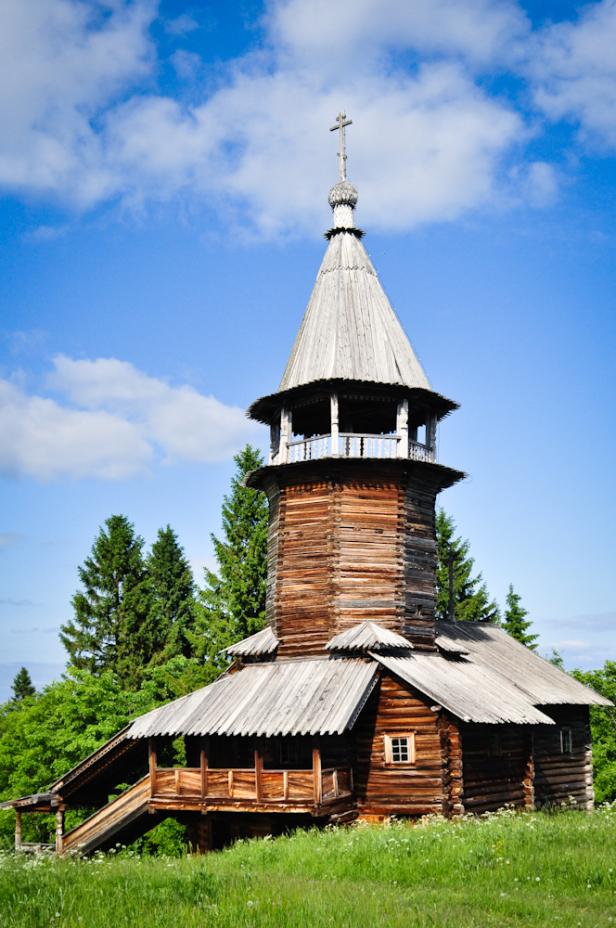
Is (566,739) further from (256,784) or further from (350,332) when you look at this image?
(350,332)

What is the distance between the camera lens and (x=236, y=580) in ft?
130

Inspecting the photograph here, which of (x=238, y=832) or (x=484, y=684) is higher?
(x=484, y=684)

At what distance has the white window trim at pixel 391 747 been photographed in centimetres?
2253

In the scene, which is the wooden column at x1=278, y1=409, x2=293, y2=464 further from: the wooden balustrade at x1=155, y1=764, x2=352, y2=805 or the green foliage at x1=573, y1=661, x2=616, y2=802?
the green foliage at x1=573, y1=661, x2=616, y2=802

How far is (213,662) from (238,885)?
89.7 feet

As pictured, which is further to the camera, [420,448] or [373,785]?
[420,448]

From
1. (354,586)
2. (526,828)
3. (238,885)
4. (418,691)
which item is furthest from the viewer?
(354,586)

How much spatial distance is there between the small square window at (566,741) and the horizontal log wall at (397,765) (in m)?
9.46

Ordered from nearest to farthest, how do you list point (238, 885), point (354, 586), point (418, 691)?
1. point (238, 885)
2. point (418, 691)
3. point (354, 586)

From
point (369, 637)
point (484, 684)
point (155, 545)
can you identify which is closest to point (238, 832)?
point (369, 637)

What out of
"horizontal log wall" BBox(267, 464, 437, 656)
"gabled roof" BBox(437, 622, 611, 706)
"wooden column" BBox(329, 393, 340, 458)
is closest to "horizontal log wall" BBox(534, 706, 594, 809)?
"gabled roof" BBox(437, 622, 611, 706)

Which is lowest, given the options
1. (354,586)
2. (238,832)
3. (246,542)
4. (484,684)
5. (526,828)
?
(238,832)

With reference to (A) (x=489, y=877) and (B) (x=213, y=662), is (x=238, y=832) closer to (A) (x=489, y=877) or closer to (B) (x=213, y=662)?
(A) (x=489, y=877)

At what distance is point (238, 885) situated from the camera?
494 inches
